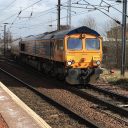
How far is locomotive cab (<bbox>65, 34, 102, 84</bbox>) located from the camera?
842 inches

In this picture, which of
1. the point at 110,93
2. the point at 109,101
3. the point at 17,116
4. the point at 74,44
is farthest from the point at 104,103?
the point at 74,44

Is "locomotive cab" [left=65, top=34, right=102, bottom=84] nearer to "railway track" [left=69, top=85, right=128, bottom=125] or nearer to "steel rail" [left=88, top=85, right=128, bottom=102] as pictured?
"railway track" [left=69, top=85, right=128, bottom=125]

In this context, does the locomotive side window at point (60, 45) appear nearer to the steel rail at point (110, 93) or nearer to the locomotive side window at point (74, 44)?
the locomotive side window at point (74, 44)

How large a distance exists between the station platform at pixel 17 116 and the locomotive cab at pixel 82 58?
→ 24.7 ft

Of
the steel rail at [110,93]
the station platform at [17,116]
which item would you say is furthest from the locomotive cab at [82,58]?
the station platform at [17,116]

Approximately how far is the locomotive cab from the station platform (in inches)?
296

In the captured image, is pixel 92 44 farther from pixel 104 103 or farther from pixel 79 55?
pixel 104 103

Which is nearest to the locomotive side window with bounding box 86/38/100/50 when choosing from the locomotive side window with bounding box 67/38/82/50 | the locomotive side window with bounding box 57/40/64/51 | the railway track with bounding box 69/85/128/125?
the locomotive side window with bounding box 67/38/82/50

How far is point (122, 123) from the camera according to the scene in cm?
1198

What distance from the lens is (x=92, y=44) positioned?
22125 mm

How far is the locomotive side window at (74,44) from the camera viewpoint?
21594 mm

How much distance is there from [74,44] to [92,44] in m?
1.02

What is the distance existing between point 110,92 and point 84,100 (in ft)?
6.25

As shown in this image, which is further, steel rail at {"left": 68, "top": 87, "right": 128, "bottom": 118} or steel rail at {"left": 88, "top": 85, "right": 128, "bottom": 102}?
steel rail at {"left": 88, "top": 85, "right": 128, "bottom": 102}
